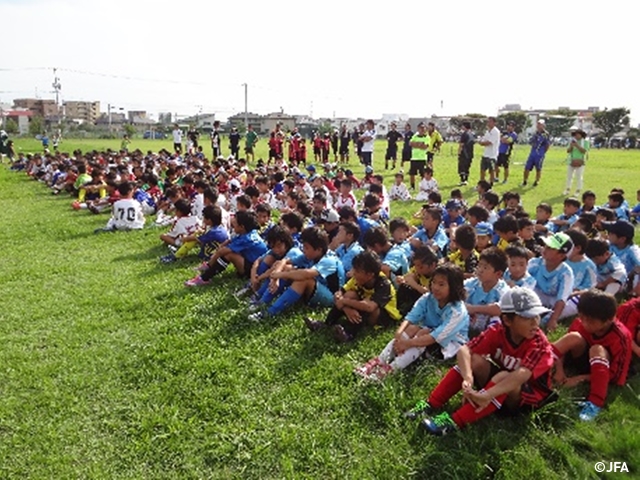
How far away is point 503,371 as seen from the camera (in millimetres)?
3566

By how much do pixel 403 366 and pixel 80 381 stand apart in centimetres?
278

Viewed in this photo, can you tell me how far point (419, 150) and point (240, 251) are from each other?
9.05 meters

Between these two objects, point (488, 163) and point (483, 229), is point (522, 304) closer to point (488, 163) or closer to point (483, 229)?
point (483, 229)

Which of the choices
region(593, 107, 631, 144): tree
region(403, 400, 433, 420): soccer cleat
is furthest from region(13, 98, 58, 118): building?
region(403, 400, 433, 420): soccer cleat

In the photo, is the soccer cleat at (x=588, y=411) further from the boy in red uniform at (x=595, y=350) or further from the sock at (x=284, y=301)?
the sock at (x=284, y=301)

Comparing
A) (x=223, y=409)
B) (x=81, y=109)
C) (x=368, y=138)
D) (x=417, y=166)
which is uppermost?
(x=81, y=109)

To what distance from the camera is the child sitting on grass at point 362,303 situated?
493cm

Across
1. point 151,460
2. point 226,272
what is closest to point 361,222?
point 226,272

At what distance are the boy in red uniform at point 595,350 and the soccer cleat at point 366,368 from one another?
4.67 ft

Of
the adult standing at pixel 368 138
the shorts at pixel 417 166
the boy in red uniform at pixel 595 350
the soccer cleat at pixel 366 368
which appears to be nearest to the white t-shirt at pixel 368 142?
the adult standing at pixel 368 138

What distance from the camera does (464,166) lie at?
15.2 m

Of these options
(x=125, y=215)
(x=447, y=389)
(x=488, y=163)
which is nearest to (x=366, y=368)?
(x=447, y=389)

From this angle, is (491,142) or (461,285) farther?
(491,142)

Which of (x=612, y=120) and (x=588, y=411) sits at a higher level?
(x=612, y=120)
